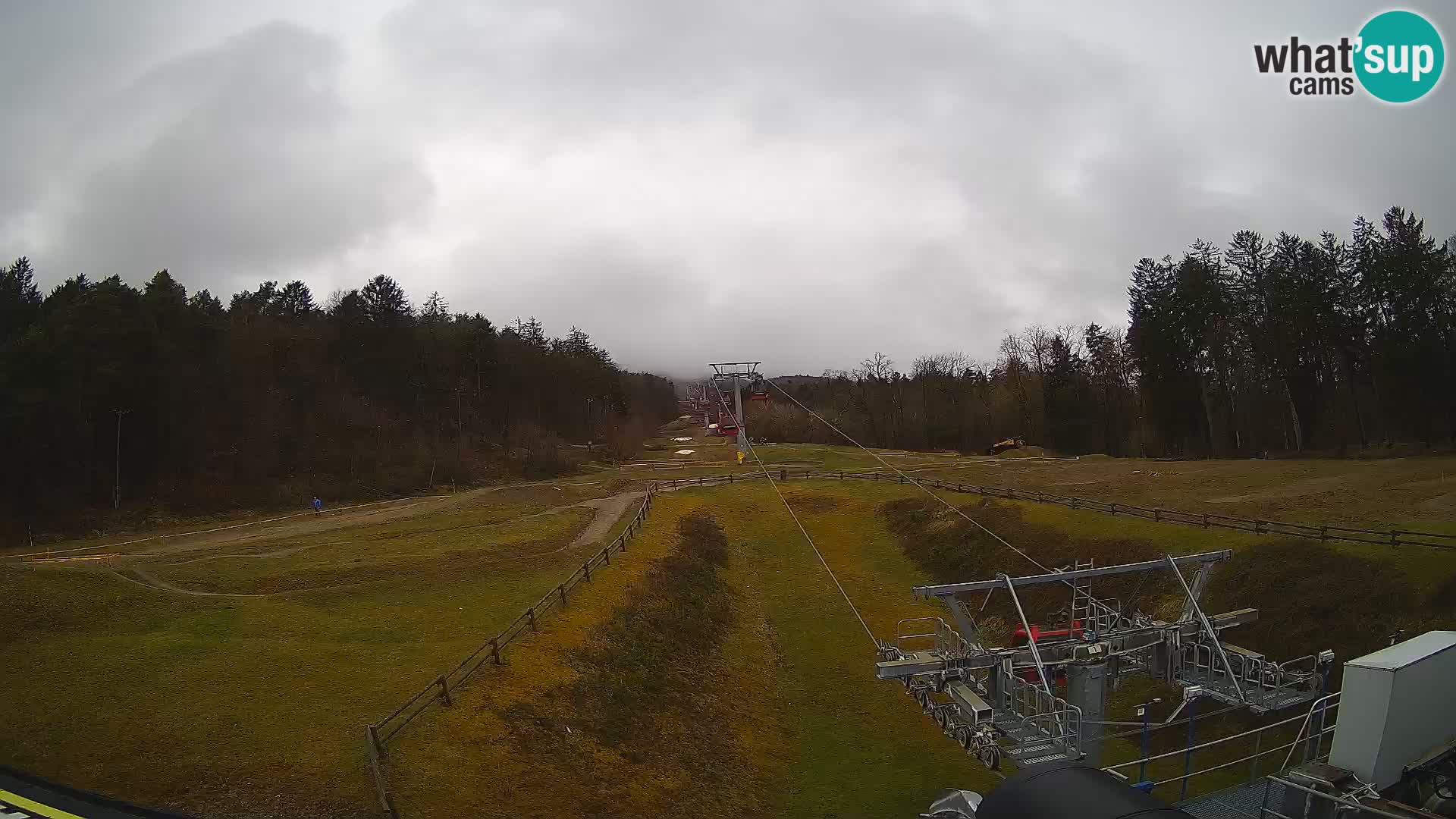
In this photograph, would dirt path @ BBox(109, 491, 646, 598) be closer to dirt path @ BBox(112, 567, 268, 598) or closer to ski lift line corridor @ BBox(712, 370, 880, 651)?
dirt path @ BBox(112, 567, 268, 598)

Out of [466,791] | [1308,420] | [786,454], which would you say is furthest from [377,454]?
[1308,420]

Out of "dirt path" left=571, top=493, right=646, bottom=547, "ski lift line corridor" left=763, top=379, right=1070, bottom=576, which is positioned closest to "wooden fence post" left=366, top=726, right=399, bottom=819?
"ski lift line corridor" left=763, top=379, right=1070, bottom=576

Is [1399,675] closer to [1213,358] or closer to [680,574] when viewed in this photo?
[680,574]

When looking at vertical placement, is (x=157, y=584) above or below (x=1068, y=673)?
above

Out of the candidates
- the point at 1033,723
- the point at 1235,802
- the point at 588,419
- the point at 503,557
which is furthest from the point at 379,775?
the point at 588,419

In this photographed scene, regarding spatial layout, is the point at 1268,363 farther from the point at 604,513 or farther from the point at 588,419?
the point at 588,419

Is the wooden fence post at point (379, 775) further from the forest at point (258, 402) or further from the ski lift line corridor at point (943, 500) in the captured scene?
the forest at point (258, 402)
